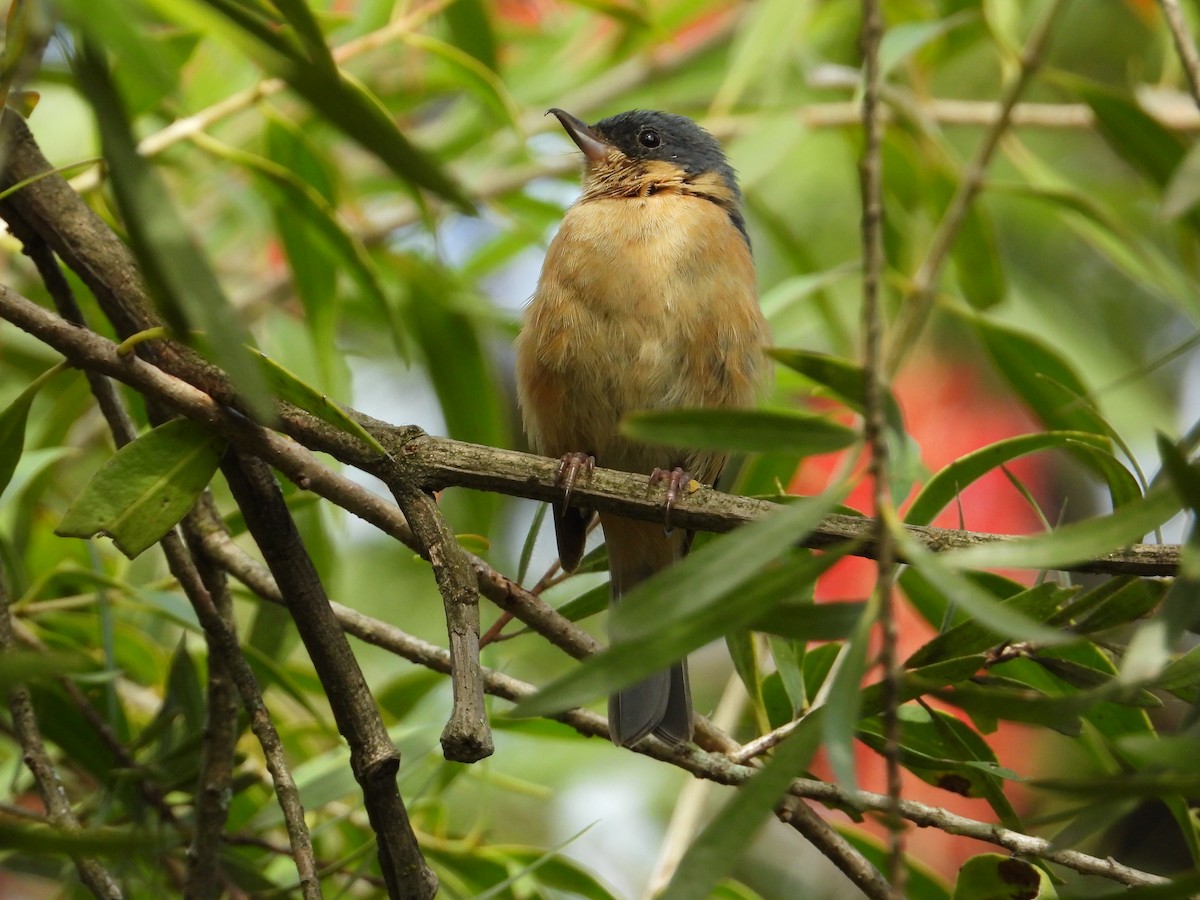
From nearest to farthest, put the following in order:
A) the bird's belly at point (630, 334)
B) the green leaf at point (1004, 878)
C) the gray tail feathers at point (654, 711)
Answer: the green leaf at point (1004, 878) → the gray tail feathers at point (654, 711) → the bird's belly at point (630, 334)

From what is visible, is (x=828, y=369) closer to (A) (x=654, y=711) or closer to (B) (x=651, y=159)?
(A) (x=654, y=711)

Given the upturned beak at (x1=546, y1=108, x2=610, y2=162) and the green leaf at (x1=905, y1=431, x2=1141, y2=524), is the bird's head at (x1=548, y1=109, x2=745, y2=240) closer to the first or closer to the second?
the upturned beak at (x1=546, y1=108, x2=610, y2=162)

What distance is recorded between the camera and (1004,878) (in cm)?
194

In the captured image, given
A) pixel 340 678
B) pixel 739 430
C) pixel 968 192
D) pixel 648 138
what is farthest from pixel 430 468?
pixel 648 138

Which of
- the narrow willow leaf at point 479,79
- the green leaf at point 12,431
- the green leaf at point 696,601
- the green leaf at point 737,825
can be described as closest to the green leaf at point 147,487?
the green leaf at point 12,431

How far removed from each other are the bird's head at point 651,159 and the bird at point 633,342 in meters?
0.24

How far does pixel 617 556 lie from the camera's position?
3842 mm

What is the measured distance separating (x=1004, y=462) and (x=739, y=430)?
1099 millimetres

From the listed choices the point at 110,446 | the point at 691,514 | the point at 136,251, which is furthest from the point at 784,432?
the point at 110,446

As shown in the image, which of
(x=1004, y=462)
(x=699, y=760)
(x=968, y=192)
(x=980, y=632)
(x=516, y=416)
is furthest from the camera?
(x=516, y=416)

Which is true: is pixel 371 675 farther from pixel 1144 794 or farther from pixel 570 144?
pixel 1144 794

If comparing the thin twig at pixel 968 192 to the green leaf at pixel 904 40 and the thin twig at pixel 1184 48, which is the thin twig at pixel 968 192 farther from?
the thin twig at pixel 1184 48

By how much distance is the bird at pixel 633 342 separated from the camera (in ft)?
11.6

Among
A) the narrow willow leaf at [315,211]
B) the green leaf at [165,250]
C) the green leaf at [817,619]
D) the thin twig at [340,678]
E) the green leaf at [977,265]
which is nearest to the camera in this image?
the green leaf at [165,250]
